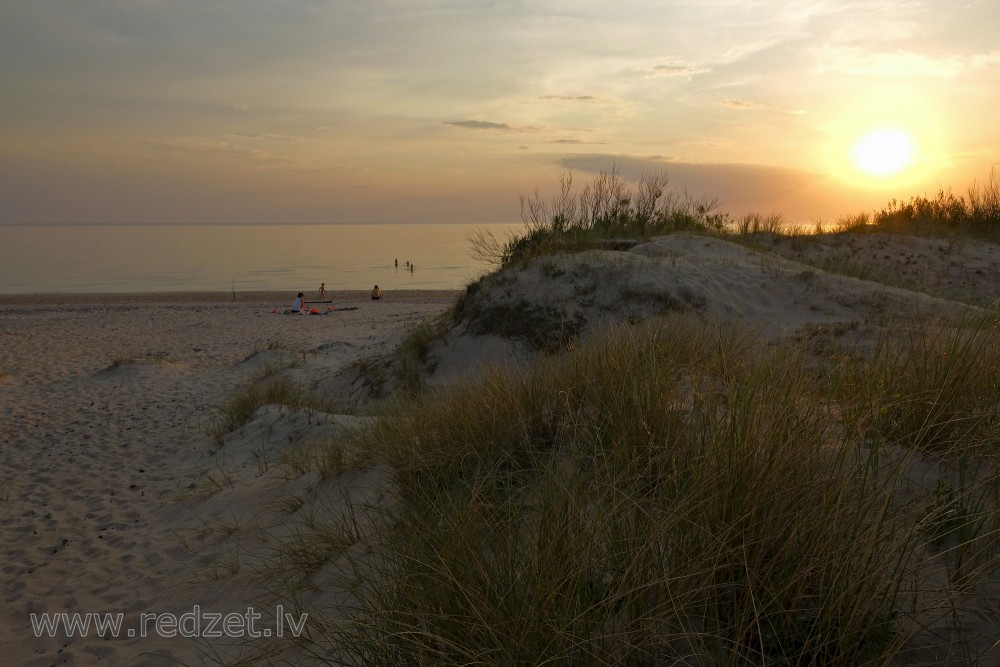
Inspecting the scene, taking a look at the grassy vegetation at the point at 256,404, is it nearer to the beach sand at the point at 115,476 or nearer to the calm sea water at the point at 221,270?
the beach sand at the point at 115,476

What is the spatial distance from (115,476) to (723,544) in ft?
23.4

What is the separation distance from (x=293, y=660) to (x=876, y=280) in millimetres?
11387

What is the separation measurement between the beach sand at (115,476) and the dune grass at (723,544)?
174cm

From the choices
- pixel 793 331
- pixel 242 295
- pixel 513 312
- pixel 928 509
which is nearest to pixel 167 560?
pixel 928 509

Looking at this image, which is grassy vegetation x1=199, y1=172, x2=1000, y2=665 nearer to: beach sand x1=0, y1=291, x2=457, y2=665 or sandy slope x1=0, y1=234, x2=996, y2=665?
sandy slope x1=0, y1=234, x2=996, y2=665

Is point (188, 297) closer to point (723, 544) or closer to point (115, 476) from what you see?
point (115, 476)

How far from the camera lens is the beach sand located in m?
3.91

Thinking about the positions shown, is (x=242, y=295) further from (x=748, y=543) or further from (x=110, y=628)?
(x=748, y=543)

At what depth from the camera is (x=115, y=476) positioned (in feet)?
23.2

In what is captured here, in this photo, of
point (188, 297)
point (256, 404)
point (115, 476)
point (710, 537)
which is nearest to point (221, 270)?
point (188, 297)

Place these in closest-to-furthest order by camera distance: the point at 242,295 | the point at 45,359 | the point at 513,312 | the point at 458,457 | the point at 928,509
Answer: the point at 928,509 < the point at 458,457 < the point at 513,312 < the point at 45,359 < the point at 242,295

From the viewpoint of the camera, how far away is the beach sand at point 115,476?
12.8 feet

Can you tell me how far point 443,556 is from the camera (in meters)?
2.45

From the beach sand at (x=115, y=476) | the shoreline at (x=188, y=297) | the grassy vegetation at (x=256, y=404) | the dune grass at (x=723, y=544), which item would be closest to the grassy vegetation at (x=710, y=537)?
the dune grass at (x=723, y=544)
